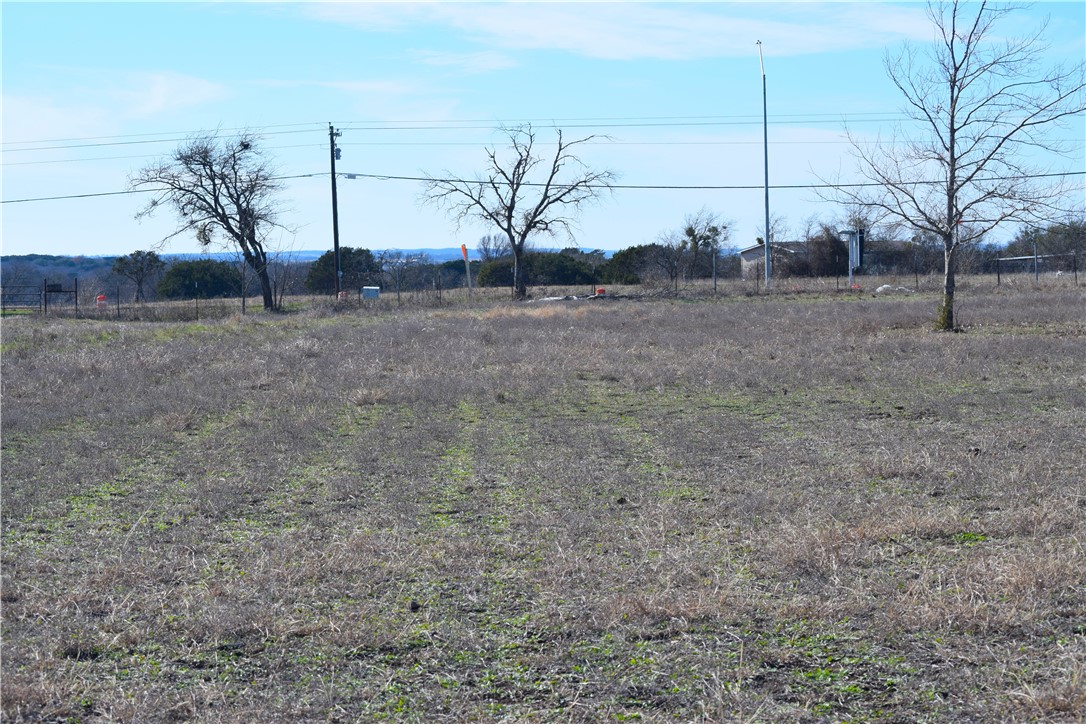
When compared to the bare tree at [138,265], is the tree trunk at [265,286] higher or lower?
lower

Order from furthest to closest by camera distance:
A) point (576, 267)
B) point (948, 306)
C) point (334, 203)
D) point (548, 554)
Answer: point (576, 267) < point (334, 203) < point (948, 306) < point (548, 554)

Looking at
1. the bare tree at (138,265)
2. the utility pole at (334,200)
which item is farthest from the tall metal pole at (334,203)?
the bare tree at (138,265)

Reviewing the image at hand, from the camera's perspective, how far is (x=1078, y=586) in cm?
461

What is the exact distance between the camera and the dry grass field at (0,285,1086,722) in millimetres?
3764

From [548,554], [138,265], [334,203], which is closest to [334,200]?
[334,203]

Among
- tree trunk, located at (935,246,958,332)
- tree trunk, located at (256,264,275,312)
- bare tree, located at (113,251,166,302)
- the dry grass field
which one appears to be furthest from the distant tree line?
the dry grass field

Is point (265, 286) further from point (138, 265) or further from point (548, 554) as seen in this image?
point (548, 554)

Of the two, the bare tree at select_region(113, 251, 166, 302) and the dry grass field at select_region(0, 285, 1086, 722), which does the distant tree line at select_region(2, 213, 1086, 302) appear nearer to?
the bare tree at select_region(113, 251, 166, 302)

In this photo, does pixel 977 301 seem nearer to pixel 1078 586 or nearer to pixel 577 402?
pixel 577 402

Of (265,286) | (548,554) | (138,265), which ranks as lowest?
(548,554)

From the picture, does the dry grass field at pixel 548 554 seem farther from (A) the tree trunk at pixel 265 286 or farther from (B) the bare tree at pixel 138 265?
(B) the bare tree at pixel 138 265

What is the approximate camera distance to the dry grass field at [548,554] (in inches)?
148

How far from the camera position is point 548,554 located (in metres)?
5.48

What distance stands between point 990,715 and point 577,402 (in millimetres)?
8636
